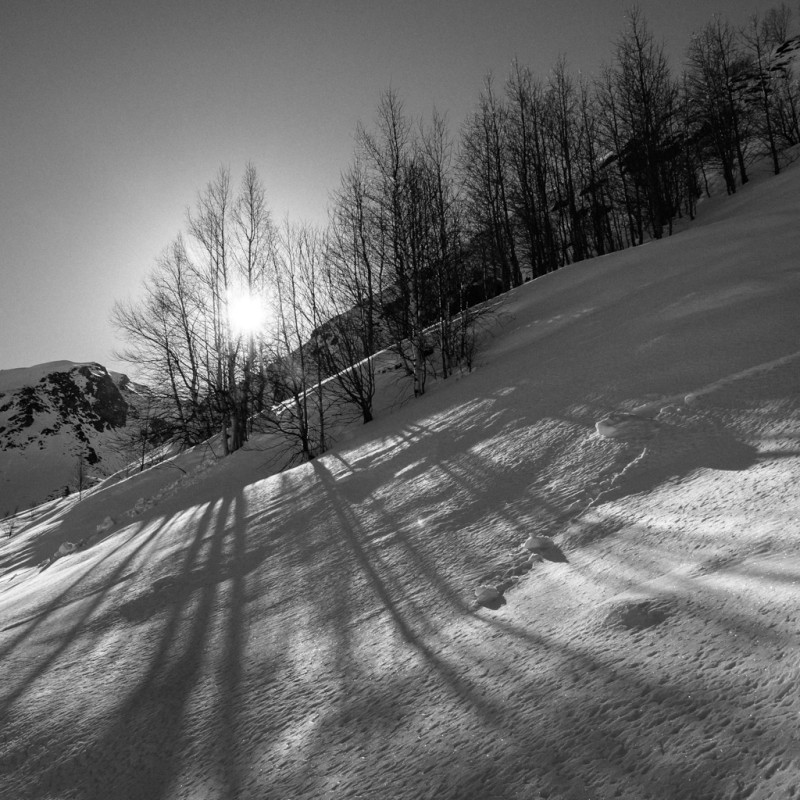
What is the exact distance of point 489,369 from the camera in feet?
24.7

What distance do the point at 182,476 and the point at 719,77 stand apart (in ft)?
93.1

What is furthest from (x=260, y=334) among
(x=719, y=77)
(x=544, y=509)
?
(x=719, y=77)

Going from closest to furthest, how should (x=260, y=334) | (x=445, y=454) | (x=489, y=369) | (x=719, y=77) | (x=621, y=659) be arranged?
(x=621, y=659), (x=445, y=454), (x=489, y=369), (x=260, y=334), (x=719, y=77)

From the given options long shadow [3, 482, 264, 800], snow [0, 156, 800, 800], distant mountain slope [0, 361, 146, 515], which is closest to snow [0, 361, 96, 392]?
distant mountain slope [0, 361, 146, 515]

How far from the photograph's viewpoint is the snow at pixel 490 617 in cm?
130

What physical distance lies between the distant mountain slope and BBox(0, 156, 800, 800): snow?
1791 inches

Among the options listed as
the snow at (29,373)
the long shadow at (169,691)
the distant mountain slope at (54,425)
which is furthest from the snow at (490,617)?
the snow at (29,373)

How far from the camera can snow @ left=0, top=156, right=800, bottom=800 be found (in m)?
1.30

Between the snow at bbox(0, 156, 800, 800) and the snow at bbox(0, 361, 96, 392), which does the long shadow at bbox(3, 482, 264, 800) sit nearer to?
the snow at bbox(0, 156, 800, 800)

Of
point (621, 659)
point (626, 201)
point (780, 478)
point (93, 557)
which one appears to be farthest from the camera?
point (626, 201)

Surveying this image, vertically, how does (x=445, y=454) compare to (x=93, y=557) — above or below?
above

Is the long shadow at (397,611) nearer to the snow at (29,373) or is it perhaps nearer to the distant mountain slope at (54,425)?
the distant mountain slope at (54,425)

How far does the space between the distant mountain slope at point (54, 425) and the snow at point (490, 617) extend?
1791 inches

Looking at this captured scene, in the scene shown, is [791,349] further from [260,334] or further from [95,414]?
[95,414]
